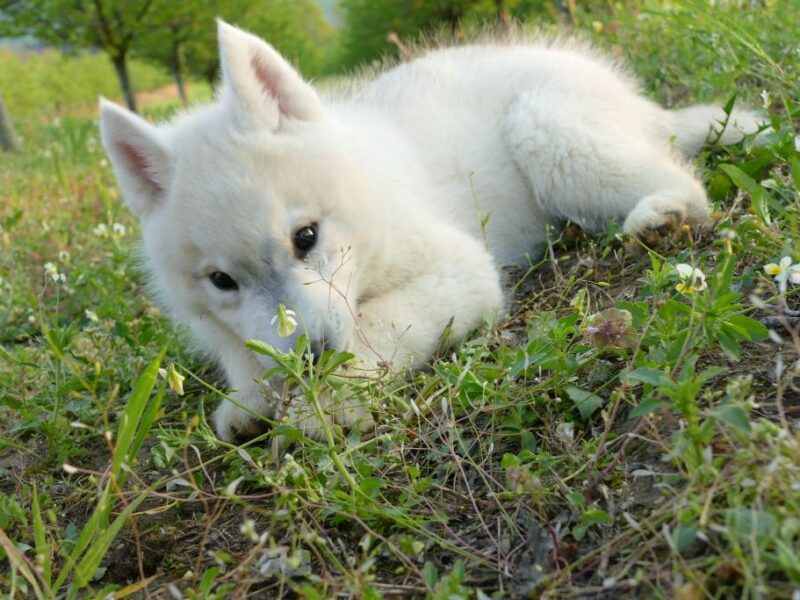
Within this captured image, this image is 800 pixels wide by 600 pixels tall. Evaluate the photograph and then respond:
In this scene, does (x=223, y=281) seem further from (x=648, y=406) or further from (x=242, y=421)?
(x=648, y=406)

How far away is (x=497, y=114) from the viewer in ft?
10.5

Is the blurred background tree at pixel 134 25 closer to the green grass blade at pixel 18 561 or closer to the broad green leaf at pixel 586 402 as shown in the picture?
the broad green leaf at pixel 586 402

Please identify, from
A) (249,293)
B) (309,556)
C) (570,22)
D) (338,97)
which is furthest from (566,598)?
(570,22)

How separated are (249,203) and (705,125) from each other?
209 cm

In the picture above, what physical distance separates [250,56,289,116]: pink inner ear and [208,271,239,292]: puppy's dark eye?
2.00 ft

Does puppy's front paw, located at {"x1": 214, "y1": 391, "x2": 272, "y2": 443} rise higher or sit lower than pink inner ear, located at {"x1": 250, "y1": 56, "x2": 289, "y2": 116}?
lower

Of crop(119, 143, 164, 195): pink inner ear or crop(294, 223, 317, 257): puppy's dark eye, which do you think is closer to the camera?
crop(294, 223, 317, 257): puppy's dark eye

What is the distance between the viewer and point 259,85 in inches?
94.6

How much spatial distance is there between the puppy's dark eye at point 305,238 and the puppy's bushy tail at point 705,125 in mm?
1737

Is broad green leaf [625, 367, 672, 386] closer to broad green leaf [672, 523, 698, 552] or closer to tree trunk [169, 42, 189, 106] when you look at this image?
broad green leaf [672, 523, 698, 552]

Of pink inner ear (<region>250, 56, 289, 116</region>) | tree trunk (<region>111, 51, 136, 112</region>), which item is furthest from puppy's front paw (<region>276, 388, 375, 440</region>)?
tree trunk (<region>111, 51, 136, 112</region>)

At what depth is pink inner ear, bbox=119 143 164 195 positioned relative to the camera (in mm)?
2408

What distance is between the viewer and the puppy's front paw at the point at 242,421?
81.7 inches

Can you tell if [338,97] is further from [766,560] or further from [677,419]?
[766,560]
